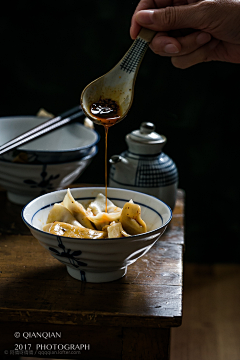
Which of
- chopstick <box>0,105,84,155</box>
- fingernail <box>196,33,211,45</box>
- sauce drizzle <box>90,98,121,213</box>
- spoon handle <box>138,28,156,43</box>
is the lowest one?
chopstick <box>0,105,84,155</box>

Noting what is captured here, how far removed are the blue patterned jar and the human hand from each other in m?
0.25

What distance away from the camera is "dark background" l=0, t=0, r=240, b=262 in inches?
69.8

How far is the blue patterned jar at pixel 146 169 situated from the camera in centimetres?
108

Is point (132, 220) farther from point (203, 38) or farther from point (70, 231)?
point (203, 38)

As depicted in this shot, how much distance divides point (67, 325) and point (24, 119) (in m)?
0.86

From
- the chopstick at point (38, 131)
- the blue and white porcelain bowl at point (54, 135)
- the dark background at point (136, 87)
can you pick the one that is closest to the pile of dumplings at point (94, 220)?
the chopstick at point (38, 131)

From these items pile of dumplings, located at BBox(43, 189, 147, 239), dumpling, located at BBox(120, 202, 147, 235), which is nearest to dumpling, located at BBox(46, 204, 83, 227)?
pile of dumplings, located at BBox(43, 189, 147, 239)

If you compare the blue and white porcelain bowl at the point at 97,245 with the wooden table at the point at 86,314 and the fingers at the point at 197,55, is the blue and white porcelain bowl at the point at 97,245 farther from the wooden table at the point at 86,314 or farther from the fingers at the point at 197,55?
the fingers at the point at 197,55

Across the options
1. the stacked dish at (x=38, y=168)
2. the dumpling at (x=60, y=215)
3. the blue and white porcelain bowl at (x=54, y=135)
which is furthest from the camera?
the blue and white porcelain bowl at (x=54, y=135)

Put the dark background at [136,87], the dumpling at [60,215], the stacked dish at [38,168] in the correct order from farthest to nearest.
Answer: the dark background at [136,87] < the stacked dish at [38,168] < the dumpling at [60,215]

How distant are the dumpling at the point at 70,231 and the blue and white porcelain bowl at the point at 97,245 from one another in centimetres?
3

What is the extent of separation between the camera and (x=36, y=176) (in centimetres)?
110

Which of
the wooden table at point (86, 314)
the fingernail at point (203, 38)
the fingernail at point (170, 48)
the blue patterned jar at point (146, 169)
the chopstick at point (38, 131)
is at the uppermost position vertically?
the fingernail at point (203, 38)

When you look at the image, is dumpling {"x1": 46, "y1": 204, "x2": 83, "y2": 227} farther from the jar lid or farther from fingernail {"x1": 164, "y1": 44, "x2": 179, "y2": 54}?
Answer: fingernail {"x1": 164, "y1": 44, "x2": 179, "y2": 54}
